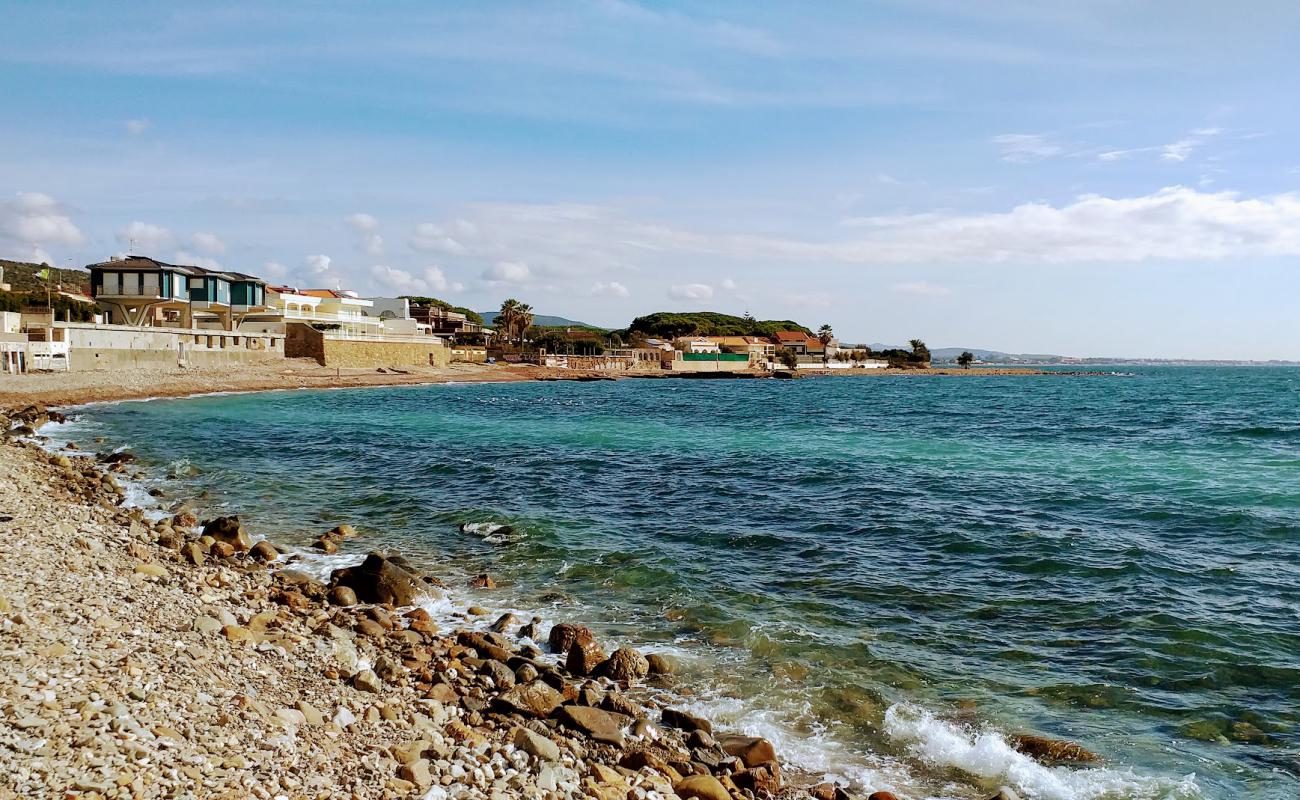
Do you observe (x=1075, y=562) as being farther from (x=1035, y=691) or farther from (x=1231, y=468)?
(x=1231, y=468)

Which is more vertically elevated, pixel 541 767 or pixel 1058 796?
pixel 541 767

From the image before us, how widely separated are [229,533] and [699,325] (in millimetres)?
159487

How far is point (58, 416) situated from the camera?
33719 mm

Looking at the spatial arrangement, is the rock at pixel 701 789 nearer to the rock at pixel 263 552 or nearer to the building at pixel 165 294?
the rock at pixel 263 552

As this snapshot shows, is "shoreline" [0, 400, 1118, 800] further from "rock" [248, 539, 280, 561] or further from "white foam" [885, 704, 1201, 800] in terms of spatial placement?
"white foam" [885, 704, 1201, 800]

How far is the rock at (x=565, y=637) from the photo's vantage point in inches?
377

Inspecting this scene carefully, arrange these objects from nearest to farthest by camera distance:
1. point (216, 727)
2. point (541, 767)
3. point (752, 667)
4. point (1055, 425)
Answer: point (216, 727) → point (541, 767) → point (752, 667) → point (1055, 425)

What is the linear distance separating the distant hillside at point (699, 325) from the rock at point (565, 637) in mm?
145309

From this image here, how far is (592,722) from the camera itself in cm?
728

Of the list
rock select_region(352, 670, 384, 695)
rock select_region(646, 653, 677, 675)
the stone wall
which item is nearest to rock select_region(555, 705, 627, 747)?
rock select_region(646, 653, 677, 675)

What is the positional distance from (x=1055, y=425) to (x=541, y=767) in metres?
41.8

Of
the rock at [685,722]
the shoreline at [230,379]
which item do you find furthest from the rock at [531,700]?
the shoreline at [230,379]

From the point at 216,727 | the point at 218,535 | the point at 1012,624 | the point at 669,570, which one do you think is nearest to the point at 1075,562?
the point at 1012,624

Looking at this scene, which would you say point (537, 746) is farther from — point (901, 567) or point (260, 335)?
point (260, 335)
